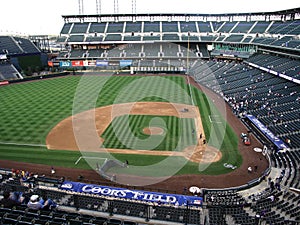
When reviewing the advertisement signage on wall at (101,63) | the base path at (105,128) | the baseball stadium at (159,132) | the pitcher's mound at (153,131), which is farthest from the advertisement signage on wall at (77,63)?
the pitcher's mound at (153,131)

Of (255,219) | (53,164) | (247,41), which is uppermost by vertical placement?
(247,41)

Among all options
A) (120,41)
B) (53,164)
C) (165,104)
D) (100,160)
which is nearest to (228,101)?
(165,104)

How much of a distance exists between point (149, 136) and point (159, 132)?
1.96 meters

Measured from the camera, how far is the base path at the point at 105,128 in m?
30.3

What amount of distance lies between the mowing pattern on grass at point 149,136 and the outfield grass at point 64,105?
8.41ft

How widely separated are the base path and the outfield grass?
120cm

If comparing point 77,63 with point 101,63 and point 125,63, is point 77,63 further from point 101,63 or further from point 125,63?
point 125,63

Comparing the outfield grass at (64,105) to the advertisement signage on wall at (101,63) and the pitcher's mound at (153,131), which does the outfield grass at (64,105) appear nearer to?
the pitcher's mound at (153,131)

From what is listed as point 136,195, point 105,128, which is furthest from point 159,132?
point 136,195

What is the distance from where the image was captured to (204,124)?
38.8m

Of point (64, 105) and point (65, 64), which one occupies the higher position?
point (65, 64)

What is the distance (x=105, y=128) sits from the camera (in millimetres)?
37094

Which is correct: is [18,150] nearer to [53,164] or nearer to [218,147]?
[53,164]

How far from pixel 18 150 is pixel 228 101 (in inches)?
1420
